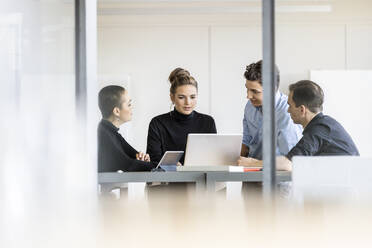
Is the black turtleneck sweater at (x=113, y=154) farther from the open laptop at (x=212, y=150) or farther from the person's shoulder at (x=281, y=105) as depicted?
the person's shoulder at (x=281, y=105)

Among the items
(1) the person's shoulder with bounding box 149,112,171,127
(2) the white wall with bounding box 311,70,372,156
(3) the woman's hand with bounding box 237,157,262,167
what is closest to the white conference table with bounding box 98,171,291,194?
(3) the woman's hand with bounding box 237,157,262,167

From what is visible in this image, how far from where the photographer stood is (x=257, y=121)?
4930 millimetres

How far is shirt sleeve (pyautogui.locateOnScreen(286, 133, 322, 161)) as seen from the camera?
412 cm

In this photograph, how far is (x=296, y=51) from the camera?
884cm

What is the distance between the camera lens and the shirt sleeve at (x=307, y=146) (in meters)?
4.12

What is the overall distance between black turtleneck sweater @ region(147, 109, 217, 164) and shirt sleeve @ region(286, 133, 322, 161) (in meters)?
1.16

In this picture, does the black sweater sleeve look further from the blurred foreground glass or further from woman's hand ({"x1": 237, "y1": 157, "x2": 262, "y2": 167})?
woman's hand ({"x1": 237, "y1": 157, "x2": 262, "y2": 167})

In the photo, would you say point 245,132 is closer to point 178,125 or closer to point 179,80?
point 178,125

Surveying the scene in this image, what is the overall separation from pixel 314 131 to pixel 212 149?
2.74ft

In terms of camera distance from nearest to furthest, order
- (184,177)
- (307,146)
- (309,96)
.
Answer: (307,146) < (184,177) < (309,96)

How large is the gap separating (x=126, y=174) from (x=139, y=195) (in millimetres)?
1128

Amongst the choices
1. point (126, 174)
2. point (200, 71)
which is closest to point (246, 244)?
point (126, 174)

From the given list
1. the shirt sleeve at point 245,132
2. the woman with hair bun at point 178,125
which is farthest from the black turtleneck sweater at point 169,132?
the shirt sleeve at point 245,132

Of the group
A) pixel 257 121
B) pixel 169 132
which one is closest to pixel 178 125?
pixel 169 132
